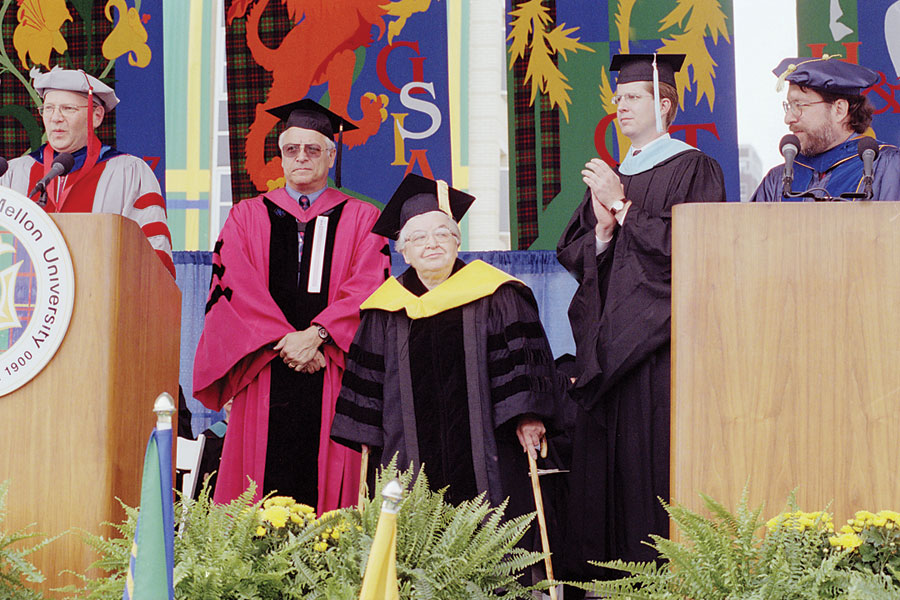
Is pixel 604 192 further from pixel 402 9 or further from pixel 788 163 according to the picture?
pixel 402 9

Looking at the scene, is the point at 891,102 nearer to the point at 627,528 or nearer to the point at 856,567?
the point at 627,528

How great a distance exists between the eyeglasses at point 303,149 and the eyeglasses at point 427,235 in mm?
1069

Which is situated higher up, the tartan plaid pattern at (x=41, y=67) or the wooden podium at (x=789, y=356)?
the tartan plaid pattern at (x=41, y=67)

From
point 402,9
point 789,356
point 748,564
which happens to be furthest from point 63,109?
point 748,564

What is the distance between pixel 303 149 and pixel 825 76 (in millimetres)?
2593

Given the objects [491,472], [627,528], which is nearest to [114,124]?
[491,472]

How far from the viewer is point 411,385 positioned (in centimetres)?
466

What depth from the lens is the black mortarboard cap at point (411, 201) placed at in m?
4.99

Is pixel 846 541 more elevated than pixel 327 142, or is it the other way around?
pixel 327 142

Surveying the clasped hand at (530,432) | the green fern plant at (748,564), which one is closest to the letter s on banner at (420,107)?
the clasped hand at (530,432)

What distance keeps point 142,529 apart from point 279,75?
5064mm

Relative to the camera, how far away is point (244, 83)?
7043 millimetres

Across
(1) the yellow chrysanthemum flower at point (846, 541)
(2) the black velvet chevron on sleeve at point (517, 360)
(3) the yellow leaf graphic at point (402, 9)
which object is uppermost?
(3) the yellow leaf graphic at point (402, 9)

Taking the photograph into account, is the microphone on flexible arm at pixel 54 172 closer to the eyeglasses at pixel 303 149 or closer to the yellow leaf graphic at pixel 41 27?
the eyeglasses at pixel 303 149
